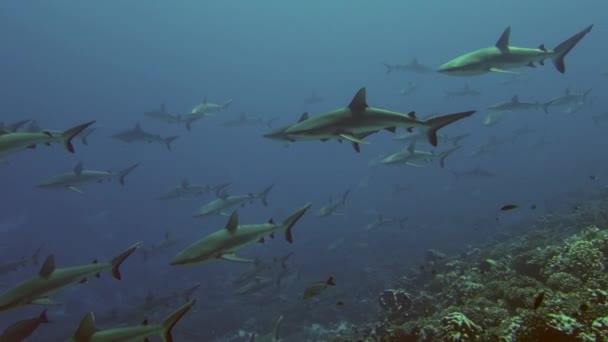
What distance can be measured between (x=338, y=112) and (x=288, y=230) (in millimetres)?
1931

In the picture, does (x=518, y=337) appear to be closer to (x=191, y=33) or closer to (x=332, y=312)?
(x=332, y=312)

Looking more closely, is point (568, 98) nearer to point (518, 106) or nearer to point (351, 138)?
point (518, 106)

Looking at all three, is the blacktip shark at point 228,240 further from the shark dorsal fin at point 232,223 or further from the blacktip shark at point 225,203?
the blacktip shark at point 225,203

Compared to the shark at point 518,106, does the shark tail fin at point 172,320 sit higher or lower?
higher

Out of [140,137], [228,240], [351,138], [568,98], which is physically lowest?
[568,98]

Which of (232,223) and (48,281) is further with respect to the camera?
(232,223)

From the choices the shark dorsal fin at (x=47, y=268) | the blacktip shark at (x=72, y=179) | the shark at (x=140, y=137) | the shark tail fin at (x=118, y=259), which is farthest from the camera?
the shark at (x=140, y=137)

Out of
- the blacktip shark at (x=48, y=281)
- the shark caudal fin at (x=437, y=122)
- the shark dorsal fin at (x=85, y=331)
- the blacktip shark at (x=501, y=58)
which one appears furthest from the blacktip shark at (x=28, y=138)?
the blacktip shark at (x=501, y=58)

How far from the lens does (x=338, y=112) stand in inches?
235

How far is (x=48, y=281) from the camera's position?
5762 millimetres

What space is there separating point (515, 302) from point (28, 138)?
814 centimetres

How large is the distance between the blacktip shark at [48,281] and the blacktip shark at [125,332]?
4.01ft

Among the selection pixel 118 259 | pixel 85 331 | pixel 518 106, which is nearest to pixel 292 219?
pixel 118 259

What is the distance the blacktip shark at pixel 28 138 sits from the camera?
6258 millimetres
